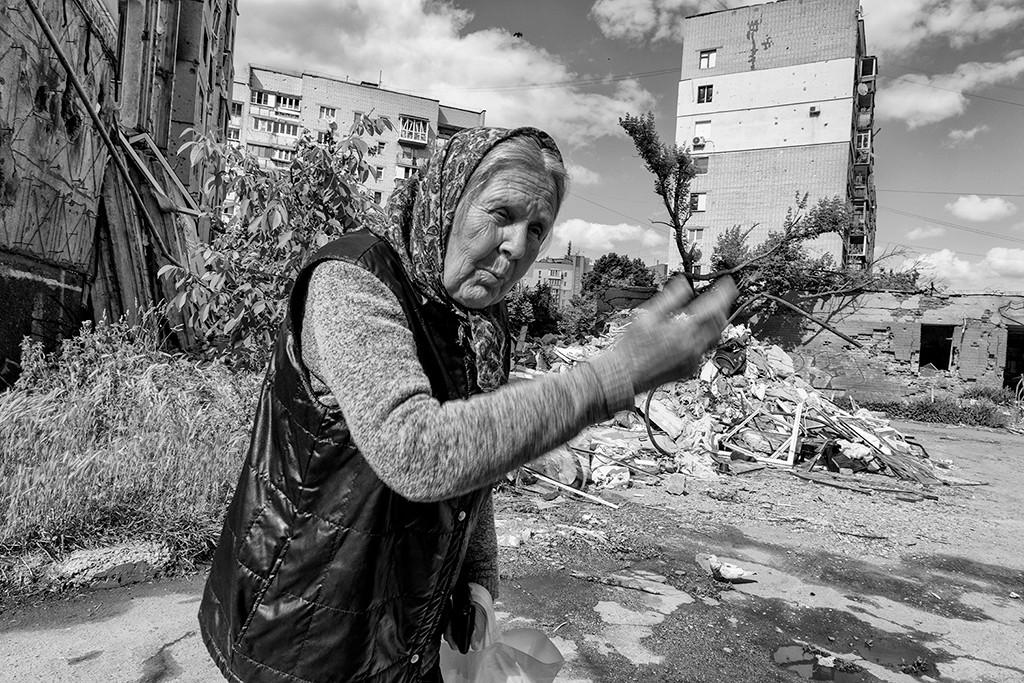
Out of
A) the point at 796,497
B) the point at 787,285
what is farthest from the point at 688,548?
the point at 787,285

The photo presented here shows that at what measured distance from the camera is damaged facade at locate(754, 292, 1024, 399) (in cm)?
1906

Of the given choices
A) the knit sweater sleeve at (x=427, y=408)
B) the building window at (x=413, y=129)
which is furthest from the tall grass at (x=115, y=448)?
the building window at (x=413, y=129)

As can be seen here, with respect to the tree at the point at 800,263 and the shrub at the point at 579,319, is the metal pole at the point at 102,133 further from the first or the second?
the shrub at the point at 579,319

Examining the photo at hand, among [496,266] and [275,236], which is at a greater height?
[275,236]

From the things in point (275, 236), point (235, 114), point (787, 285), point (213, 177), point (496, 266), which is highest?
point (235, 114)

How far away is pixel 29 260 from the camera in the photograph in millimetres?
4867

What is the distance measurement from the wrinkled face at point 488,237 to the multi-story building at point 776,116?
3206 centimetres

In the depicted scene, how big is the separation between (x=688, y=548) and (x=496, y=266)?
4803 millimetres

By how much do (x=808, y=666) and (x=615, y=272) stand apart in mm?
37440

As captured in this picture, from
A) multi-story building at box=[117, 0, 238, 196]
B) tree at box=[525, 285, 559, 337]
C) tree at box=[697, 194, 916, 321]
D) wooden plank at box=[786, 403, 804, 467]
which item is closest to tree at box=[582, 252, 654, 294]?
tree at box=[697, 194, 916, 321]

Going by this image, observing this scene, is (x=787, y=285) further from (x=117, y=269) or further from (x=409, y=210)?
(x=409, y=210)

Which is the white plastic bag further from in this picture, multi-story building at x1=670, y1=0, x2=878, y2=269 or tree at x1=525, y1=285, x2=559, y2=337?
multi-story building at x1=670, y1=0, x2=878, y2=269

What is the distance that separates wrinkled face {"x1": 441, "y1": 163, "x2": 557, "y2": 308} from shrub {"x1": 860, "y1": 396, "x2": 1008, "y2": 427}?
20.2m

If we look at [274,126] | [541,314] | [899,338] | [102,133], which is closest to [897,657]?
[102,133]
